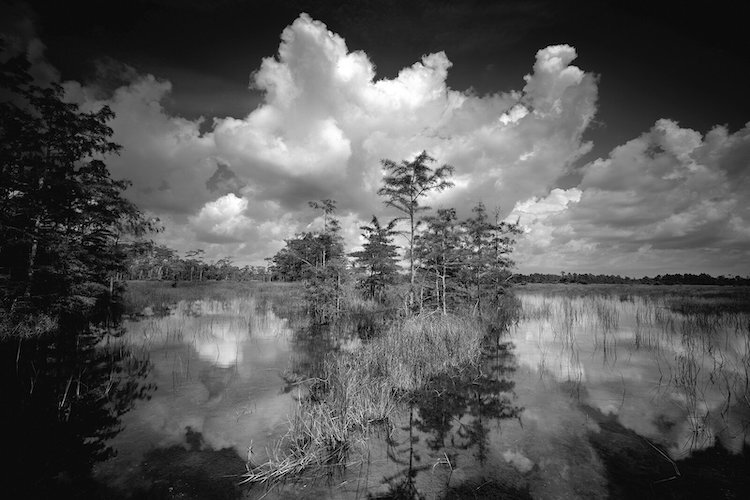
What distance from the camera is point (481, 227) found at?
24.1 meters

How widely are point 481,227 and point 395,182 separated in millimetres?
10963

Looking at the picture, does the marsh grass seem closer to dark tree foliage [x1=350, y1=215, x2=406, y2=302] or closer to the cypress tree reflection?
the cypress tree reflection

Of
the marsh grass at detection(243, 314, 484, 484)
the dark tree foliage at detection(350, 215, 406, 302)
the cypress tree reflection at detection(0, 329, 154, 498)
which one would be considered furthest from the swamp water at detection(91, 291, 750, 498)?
the dark tree foliage at detection(350, 215, 406, 302)

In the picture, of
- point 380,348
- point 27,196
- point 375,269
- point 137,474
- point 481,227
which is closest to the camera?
point 137,474

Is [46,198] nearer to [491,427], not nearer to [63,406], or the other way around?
[63,406]

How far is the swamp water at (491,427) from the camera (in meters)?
4.63

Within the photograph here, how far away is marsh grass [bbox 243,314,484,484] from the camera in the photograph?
5070 mm

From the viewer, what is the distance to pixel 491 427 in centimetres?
650

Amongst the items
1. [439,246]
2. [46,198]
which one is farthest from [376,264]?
[46,198]

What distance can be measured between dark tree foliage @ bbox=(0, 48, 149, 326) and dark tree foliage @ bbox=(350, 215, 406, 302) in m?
20.6

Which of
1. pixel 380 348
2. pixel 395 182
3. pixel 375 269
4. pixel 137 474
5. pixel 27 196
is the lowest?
pixel 137 474

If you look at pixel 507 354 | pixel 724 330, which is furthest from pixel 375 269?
pixel 724 330

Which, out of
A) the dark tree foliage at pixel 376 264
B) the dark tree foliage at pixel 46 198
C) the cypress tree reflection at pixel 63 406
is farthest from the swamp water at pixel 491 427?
the dark tree foliage at pixel 376 264

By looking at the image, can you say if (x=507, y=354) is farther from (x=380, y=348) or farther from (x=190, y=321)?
(x=190, y=321)
